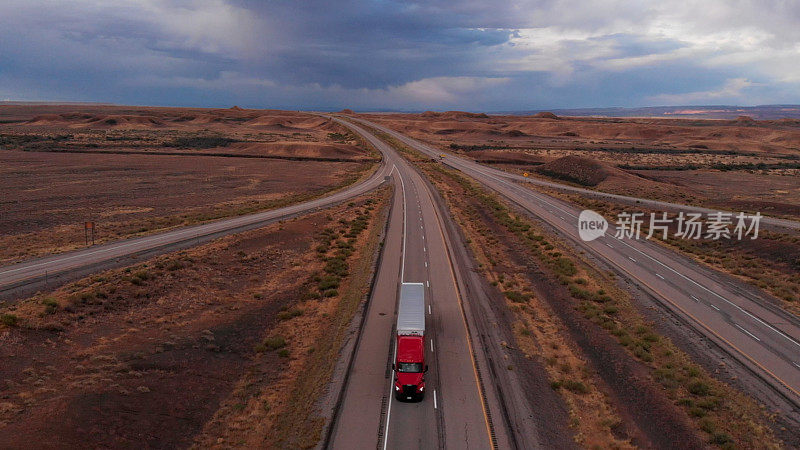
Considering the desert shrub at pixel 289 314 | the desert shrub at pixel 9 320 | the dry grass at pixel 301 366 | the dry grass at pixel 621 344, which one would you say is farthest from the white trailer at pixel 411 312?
the desert shrub at pixel 9 320

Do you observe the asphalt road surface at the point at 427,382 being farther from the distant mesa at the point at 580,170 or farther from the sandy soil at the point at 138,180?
the distant mesa at the point at 580,170

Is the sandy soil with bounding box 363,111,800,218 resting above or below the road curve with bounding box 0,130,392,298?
above

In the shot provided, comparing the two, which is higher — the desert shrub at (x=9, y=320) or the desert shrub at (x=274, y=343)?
the desert shrub at (x=9, y=320)

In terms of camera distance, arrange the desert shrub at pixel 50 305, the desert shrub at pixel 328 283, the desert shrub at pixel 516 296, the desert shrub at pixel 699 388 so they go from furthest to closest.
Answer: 1. the desert shrub at pixel 328 283
2. the desert shrub at pixel 516 296
3. the desert shrub at pixel 50 305
4. the desert shrub at pixel 699 388

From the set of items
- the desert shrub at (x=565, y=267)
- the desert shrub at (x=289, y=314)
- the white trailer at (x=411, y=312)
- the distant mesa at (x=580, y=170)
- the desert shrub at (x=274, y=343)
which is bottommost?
the desert shrub at (x=274, y=343)

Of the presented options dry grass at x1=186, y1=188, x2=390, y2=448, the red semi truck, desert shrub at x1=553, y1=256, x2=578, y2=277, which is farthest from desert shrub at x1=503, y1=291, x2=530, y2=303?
the red semi truck

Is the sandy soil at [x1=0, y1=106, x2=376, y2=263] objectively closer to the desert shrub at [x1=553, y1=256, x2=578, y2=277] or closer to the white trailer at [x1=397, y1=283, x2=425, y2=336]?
the white trailer at [x1=397, y1=283, x2=425, y2=336]
